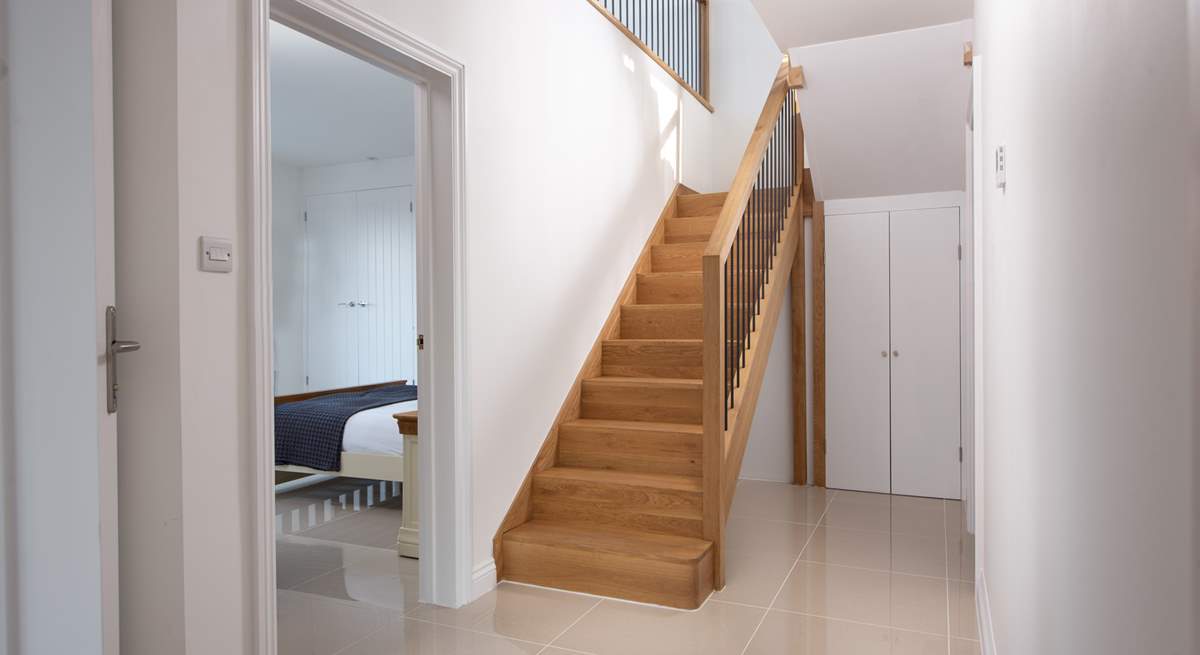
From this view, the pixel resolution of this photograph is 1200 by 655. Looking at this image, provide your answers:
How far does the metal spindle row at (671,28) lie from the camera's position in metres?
4.70

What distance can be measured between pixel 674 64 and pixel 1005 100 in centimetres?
395

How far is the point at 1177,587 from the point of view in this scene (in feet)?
1.92

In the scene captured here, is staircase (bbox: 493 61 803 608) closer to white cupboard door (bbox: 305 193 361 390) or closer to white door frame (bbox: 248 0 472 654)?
white door frame (bbox: 248 0 472 654)

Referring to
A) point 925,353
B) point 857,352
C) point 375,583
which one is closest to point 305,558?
point 375,583

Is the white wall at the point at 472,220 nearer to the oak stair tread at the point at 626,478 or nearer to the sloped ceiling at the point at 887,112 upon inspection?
the oak stair tread at the point at 626,478

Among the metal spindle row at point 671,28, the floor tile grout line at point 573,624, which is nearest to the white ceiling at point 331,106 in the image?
the metal spindle row at point 671,28

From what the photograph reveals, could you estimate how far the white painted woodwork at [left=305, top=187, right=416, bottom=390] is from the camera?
23.5 ft

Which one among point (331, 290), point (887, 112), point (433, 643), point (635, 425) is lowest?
point (433, 643)

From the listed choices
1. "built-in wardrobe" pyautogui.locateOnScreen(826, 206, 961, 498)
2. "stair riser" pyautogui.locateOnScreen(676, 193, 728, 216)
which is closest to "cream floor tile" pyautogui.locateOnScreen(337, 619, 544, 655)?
"built-in wardrobe" pyautogui.locateOnScreen(826, 206, 961, 498)

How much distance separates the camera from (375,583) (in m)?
3.16

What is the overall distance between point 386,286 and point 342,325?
0.64m

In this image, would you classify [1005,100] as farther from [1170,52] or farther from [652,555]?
[652,555]

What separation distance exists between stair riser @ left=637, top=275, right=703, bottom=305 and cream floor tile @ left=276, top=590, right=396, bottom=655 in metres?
2.33

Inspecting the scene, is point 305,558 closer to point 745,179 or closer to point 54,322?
point 54,322
